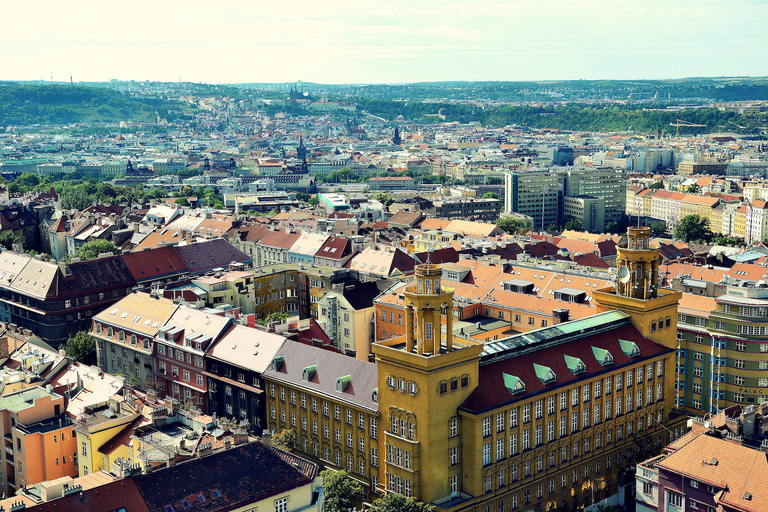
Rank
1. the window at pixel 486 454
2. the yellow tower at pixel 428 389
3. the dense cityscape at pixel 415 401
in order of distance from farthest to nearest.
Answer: the window at pixel 486 454 → the yellow tower at pixel 428 389 → the dense cityscape at pixel 415 401

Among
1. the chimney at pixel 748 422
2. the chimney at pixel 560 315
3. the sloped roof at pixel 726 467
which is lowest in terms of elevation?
the sloped roof at pixel 726 467

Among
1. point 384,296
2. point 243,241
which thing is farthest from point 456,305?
point 243,241

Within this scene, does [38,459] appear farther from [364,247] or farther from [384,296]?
[364,247]

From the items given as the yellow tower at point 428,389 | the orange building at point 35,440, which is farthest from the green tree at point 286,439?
the orange building at point 35,440

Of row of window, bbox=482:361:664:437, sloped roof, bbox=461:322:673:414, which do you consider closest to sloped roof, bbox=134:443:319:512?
sloped roof, bbox=461:322:673:414

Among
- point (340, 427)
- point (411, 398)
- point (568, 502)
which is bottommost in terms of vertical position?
point (568, 502)

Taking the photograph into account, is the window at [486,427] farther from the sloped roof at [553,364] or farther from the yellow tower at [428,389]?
the yellow tower at [428,389]

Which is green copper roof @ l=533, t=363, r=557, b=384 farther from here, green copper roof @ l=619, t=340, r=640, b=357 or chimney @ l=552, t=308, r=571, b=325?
chimney @ l=552, t=308, r=571, b=325

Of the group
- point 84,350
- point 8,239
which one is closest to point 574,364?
point 84,350
